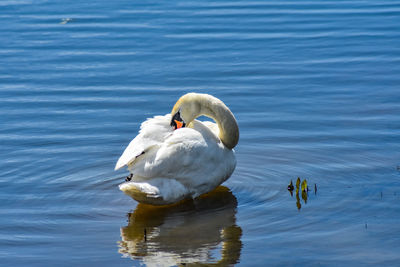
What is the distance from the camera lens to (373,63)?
499 inches

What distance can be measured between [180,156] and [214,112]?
84 cm

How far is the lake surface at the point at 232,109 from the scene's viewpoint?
6992mm

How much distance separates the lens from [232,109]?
10.8 meters

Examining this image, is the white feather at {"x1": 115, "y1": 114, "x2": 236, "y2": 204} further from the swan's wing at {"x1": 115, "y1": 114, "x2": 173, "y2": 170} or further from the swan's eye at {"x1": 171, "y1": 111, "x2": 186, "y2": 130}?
the swan's eye at {"x1": 171, "y1": 111, "x2": 186, "y2": 130}

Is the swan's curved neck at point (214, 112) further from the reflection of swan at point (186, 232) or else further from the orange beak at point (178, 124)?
the reflection of swan at point (186, 232)

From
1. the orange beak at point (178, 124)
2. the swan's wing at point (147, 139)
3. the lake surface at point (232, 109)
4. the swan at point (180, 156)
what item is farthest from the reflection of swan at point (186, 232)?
the orange beak at point (178, 124)

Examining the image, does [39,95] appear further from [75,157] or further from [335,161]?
[335,161]

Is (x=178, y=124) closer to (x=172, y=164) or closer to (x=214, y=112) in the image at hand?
(x=214, y=112)

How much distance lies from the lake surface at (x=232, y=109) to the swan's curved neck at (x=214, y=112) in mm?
593

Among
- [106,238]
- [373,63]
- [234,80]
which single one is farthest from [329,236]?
[373,63]

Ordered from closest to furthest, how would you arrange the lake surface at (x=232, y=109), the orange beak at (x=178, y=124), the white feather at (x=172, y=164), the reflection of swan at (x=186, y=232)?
1. the reflection of swan at (x=186, y=232)
2. the lake surface at (x=232, y=109)
3. the white feather at (x=172, y=164)
4. the orange beak at (x=178, y=124)

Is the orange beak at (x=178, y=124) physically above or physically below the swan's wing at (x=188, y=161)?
above

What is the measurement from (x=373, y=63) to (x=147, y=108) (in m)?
3.99

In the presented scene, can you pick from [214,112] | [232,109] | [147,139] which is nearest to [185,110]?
[214,112]
